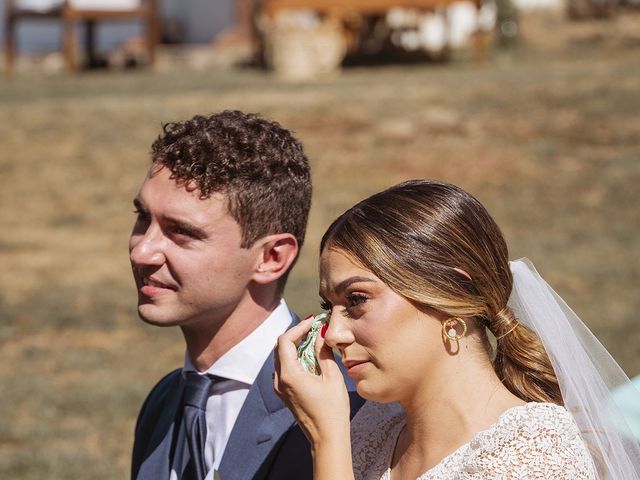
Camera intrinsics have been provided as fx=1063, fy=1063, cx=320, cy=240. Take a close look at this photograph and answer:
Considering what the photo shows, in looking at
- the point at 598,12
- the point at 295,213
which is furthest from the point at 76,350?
the point at 598,12

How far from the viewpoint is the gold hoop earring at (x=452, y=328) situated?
246 cm

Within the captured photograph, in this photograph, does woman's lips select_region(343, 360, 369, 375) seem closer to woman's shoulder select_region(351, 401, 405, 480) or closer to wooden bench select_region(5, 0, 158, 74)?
woman's shoulder select_region(351, 401, 405, 480)

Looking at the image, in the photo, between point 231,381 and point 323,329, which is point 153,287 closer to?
point 231,381

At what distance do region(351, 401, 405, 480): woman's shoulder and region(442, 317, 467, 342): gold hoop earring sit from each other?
0.39m

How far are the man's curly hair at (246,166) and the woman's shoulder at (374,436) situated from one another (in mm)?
619

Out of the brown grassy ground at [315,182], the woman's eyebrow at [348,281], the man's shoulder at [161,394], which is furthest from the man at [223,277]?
the brown grassy ground at [315,182]

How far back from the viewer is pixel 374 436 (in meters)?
2.76

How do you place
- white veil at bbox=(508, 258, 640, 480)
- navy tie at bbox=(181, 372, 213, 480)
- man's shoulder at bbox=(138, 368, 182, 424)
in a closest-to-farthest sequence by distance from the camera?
1. white veil at bbox=(508, 258, 640, 480)
2. navy tie at bbox=(181, 372, 213, 480)
3. man's shoulder at bbox=(138, 368, 182, 424)

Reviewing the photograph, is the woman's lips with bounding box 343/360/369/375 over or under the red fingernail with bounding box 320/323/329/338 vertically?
under

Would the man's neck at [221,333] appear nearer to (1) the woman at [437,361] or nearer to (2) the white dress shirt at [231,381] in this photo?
(2) the white dress shirt at [231,381]

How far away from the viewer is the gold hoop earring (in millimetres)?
2461

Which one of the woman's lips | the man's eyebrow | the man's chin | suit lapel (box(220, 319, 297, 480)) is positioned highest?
the man's eyebrow

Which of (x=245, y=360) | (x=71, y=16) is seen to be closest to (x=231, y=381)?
(x=245, y=360)

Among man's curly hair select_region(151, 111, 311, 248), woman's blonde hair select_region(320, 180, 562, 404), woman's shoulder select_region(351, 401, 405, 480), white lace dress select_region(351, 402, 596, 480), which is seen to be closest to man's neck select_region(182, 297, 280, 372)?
man's curly hair select_region(151, 111, 311, 248)
